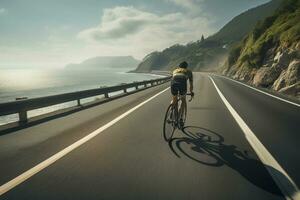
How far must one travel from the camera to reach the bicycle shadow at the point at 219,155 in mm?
4742

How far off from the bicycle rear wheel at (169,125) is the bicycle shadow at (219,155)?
0.52ft

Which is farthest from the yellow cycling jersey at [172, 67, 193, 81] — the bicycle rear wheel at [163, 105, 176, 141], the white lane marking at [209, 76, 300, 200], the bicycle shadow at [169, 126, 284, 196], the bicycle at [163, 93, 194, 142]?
the white lane marking at [209, 76, 300, 200]

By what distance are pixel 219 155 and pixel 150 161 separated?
137cm

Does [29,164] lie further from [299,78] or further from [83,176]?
[299,78]

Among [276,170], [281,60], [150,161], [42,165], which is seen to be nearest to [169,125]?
[150,161]

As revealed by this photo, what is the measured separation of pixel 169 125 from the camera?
779 cm

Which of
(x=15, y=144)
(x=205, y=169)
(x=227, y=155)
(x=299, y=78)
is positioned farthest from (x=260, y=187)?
(x=299, y=78)

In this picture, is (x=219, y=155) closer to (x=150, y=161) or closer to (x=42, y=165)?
(x=150, y=161)

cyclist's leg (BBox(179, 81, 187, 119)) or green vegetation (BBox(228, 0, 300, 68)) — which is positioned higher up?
green vegetation (BBox(228, 0, 300, 68))

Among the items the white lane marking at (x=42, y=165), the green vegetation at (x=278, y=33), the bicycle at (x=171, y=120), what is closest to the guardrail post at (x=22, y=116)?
the white lane marking at (x=42, y=165)

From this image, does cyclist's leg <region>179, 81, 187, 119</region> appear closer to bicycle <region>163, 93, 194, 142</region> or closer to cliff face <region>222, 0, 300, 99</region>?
Result: bicycle <region>163, 93, 194, 142</region>

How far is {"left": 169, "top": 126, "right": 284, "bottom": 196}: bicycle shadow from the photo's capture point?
15.6ft

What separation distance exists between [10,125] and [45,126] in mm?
1042

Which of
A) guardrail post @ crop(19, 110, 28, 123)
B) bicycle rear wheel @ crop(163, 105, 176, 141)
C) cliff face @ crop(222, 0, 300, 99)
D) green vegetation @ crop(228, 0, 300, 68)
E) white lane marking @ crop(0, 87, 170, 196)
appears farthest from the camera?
green vegetation @ crop(228, 0, 300, 68)
